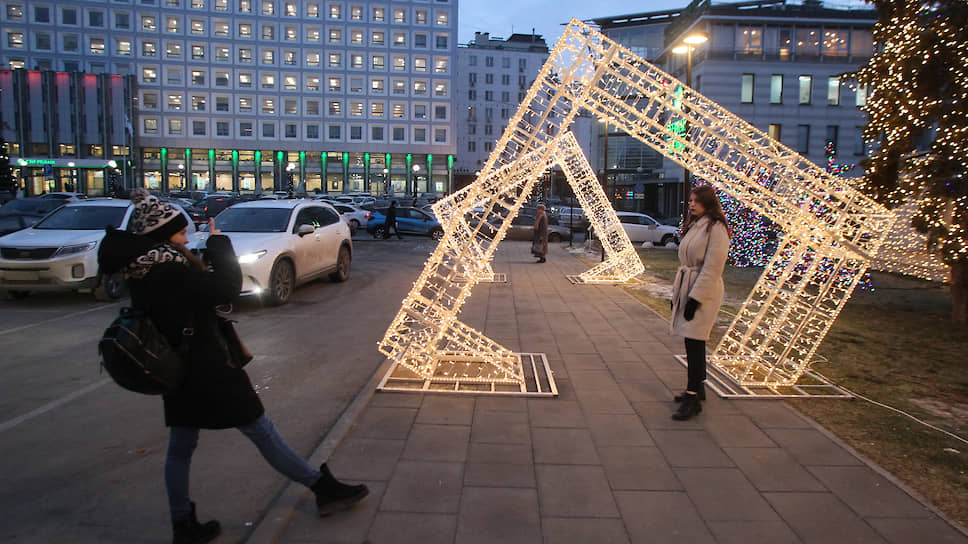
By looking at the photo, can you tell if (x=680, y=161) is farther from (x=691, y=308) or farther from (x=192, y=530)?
(x=192, y=530)

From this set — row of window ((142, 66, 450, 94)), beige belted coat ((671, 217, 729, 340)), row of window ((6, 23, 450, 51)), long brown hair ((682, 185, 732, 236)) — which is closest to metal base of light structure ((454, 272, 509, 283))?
beige belted coat ((671, 217, 729, 340))

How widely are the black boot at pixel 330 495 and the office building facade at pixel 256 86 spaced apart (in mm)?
61617

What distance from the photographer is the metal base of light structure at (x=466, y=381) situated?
5551 millimetres

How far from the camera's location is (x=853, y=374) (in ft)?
21.2

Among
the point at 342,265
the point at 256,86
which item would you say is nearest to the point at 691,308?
the point at 342,265

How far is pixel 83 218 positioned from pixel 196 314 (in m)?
10.00

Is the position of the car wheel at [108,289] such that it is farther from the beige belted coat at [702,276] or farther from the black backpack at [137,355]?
the beige belted coat at [702,276]

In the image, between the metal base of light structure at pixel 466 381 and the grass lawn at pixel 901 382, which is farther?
the metal base of light structure at pixel 466 381

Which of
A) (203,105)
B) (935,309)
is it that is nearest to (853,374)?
(935,309)

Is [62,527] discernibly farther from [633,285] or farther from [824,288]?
[633,285]

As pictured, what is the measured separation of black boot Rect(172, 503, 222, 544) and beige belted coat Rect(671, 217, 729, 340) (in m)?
3.82

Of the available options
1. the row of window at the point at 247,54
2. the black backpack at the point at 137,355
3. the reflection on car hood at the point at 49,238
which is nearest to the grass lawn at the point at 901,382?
the black backpack at the point at 137,355

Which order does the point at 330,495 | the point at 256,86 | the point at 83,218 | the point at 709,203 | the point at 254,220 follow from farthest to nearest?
the point at 256,86, the point at 254,220, the point at 83,218, the point at 709,203, the point at 330,495

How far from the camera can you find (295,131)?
6475 cm
